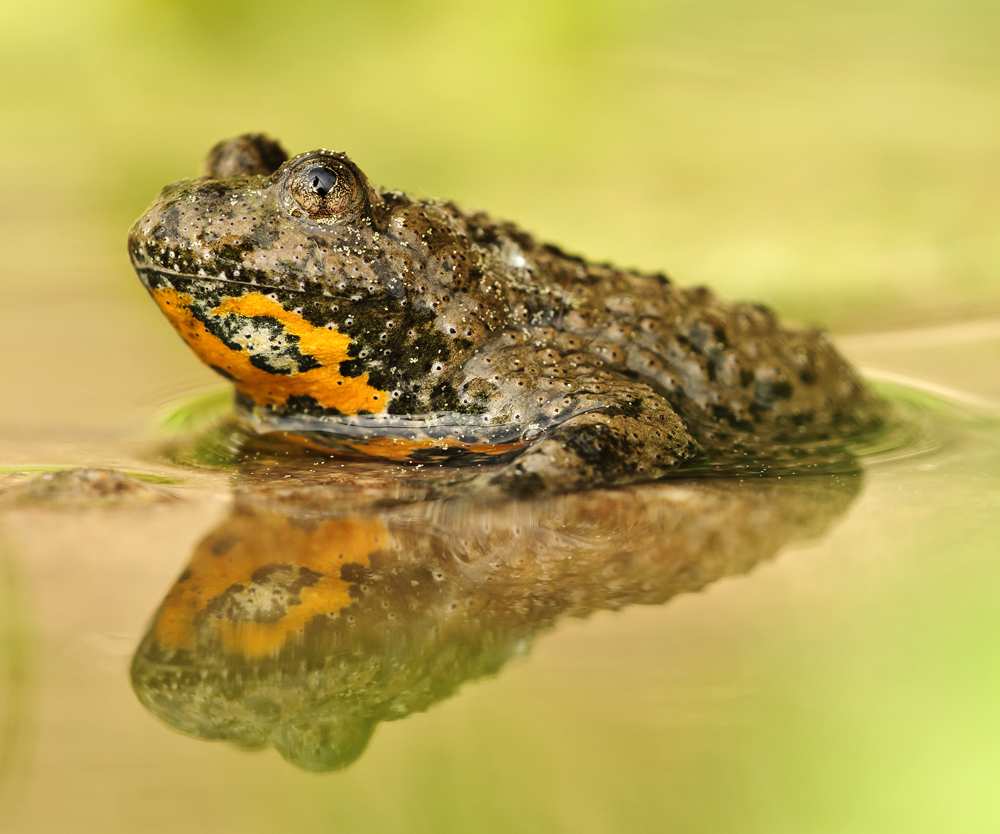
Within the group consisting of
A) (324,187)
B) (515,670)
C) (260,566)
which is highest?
(324,187)

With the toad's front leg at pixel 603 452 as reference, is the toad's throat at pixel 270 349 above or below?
above

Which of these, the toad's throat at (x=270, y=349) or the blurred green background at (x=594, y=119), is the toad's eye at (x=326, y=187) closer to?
the toad's throat at (x=270, y=349)

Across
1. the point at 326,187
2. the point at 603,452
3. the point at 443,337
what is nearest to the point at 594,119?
the point at 443,337

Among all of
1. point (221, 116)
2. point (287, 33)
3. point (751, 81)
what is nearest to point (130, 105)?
point (221, 116)

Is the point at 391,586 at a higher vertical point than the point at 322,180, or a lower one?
lower

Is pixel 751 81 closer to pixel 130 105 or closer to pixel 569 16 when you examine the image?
pixel 569 16

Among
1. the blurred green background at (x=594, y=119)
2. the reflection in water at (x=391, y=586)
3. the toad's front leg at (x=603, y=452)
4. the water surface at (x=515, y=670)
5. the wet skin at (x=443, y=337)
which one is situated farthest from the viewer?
the blurred green background at (x=594, y=119)

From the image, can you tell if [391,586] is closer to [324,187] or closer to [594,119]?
[324,187]

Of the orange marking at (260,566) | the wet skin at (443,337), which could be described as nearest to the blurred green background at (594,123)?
the wet skin at (443,337)
